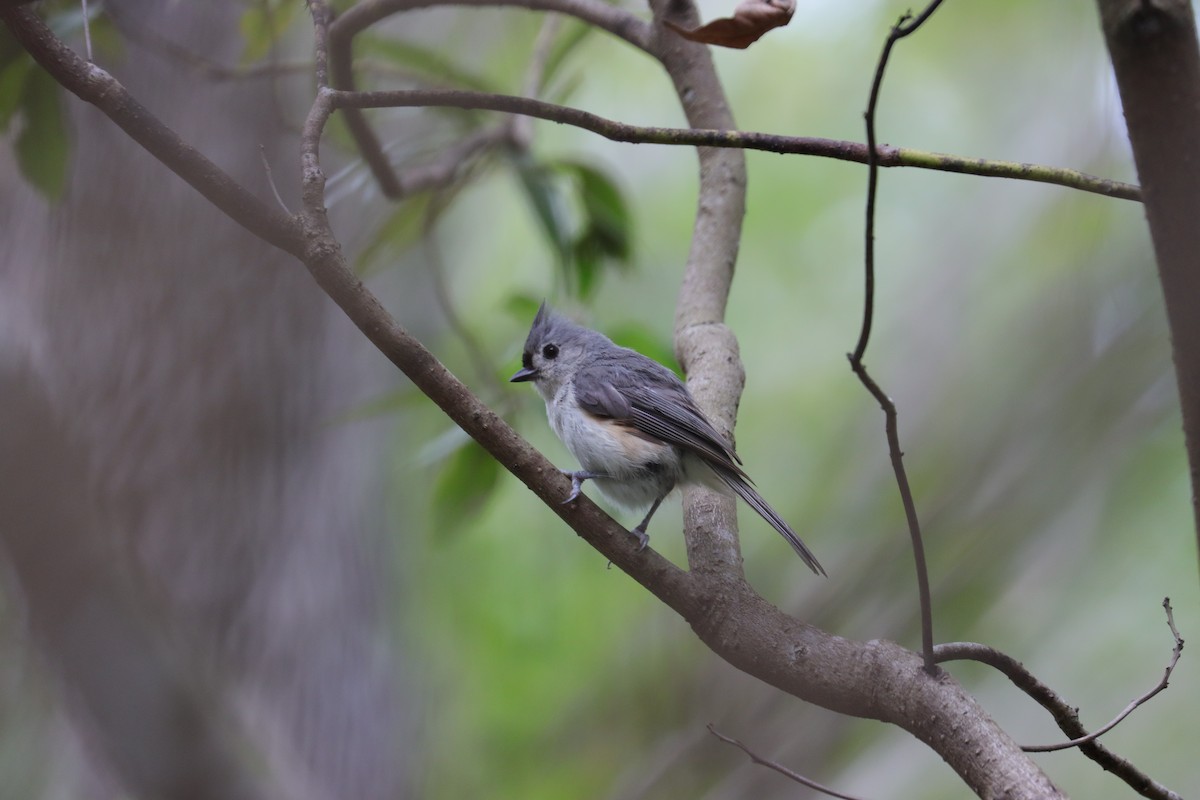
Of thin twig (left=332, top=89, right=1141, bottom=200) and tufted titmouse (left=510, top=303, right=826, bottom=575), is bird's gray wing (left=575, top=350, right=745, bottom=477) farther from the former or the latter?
thin twig (left=332, top=89, right=1141, bottom=200)

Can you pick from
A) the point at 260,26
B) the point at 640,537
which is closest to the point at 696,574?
the point at 640,537

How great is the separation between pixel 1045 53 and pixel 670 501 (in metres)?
4.28

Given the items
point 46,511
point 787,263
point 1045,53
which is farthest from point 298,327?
point 1045,53

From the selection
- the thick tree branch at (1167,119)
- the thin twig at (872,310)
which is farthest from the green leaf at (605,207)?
the thick tree branch at (1167,119)

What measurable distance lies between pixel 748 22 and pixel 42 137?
6.21 ft

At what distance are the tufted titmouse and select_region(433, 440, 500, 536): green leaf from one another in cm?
27

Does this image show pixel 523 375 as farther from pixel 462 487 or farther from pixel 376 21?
pixel 376 21

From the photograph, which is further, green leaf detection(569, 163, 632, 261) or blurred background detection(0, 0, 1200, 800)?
green leaf detection(569, 163, 632, 261)

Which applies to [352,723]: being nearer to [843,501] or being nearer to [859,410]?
[843,501]

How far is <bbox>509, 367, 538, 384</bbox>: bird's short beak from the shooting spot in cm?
314

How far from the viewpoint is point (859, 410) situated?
499 cm

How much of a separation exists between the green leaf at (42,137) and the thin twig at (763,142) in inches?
41.1

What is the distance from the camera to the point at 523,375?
10.4ft

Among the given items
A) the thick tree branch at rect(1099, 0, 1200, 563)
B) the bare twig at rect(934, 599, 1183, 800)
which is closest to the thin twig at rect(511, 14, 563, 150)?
the bare twig at rect(934, 599, 1183, 800)
